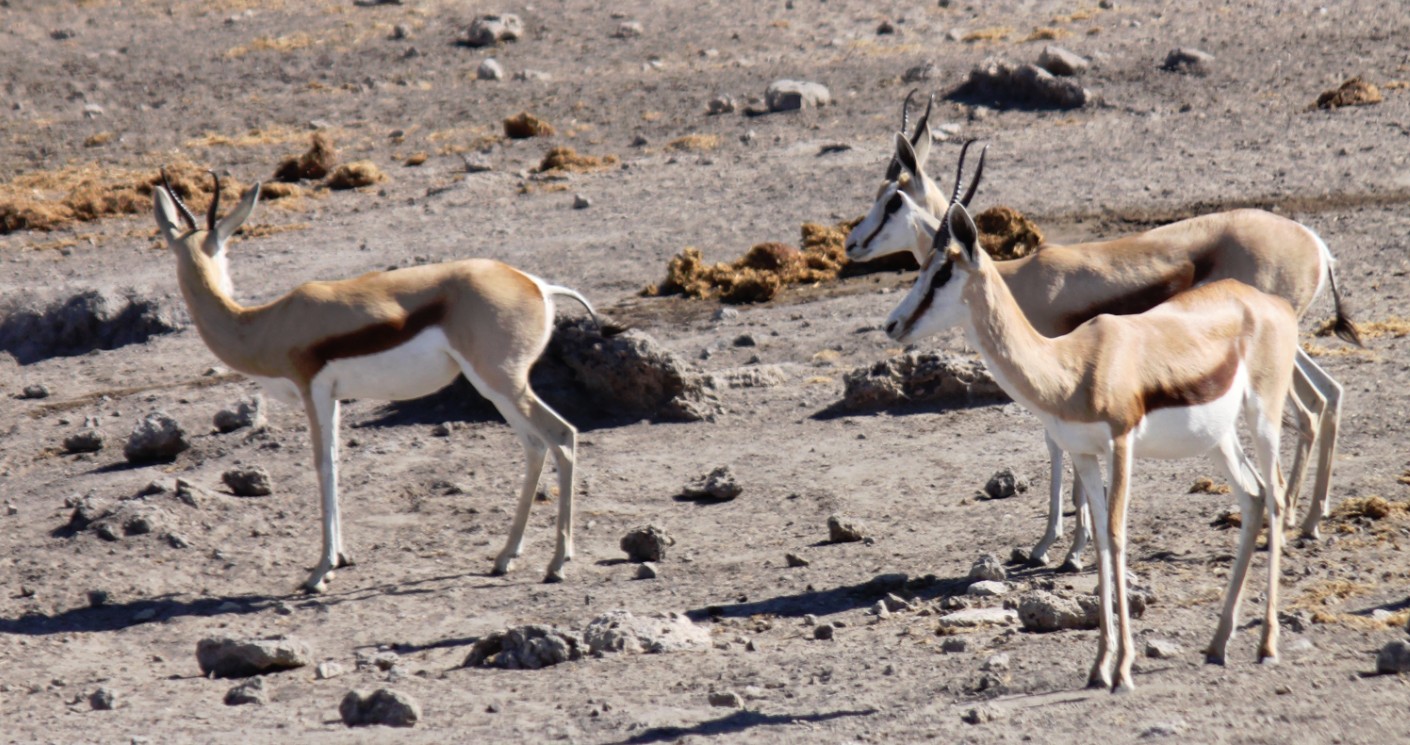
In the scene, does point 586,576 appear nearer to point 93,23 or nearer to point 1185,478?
point 1185,478

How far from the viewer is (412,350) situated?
934 centimetres

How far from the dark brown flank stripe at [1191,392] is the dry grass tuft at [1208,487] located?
117 inches

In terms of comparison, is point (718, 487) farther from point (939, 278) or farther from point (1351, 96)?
point (1351, 96)

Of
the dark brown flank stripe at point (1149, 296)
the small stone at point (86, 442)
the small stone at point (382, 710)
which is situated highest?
the dark brown flank stripe at point (1149, 296)

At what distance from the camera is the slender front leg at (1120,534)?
6.57 metres

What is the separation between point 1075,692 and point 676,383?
572 centimetres

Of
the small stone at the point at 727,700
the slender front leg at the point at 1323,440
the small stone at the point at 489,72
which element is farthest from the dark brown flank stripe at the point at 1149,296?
the small stone at the point at 489,72

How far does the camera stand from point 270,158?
827 inches

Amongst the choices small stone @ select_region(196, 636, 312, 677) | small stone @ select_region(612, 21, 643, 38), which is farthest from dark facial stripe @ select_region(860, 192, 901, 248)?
small stone @ select_region(612, 21, 643, 38)

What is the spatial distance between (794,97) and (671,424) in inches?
402

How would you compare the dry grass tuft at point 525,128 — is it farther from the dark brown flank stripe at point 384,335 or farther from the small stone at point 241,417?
the dark brown flank stripe at point 384,335

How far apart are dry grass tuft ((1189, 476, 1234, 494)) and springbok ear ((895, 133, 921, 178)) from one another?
8.21ft

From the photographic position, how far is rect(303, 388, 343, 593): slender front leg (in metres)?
9.27

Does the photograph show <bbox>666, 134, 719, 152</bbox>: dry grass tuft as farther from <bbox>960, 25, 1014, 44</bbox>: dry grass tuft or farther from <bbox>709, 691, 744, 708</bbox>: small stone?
<bbox>709, 691, 744, 708</bbox>: small stone
